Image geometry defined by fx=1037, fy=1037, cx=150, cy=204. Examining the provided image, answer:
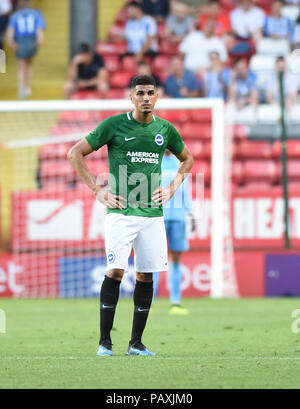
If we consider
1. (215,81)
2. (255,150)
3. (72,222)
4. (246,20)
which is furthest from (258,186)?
(246,20)

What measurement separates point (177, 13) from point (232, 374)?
13.9m

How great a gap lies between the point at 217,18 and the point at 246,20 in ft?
2.22

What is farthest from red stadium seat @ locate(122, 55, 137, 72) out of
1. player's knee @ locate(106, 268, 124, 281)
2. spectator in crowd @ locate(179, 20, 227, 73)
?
player's knee @ locate(106, 268, 124, 281)

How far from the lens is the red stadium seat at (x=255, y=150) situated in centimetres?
1744

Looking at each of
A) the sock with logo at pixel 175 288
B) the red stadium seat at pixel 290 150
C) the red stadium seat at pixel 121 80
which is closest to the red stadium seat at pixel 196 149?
the red stadium seat at pixel 290 150

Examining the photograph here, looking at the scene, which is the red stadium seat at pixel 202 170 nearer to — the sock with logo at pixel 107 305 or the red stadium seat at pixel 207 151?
the red stadium seat at pixel 207 151

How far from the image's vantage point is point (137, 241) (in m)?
7.78

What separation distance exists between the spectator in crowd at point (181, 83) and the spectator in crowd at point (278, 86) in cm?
120

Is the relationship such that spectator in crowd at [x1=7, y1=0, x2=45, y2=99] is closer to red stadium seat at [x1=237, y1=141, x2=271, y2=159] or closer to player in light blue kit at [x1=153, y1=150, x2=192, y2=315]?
red stadium seat at [x1=237, y1=141, x2=271, y2=159]

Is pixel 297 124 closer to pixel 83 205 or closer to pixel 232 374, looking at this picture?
pixel 83 205

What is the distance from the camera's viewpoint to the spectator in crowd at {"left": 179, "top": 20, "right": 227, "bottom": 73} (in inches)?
736

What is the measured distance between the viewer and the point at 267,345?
Result: 8641 millimetres

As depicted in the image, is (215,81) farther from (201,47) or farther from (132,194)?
(132,194)
